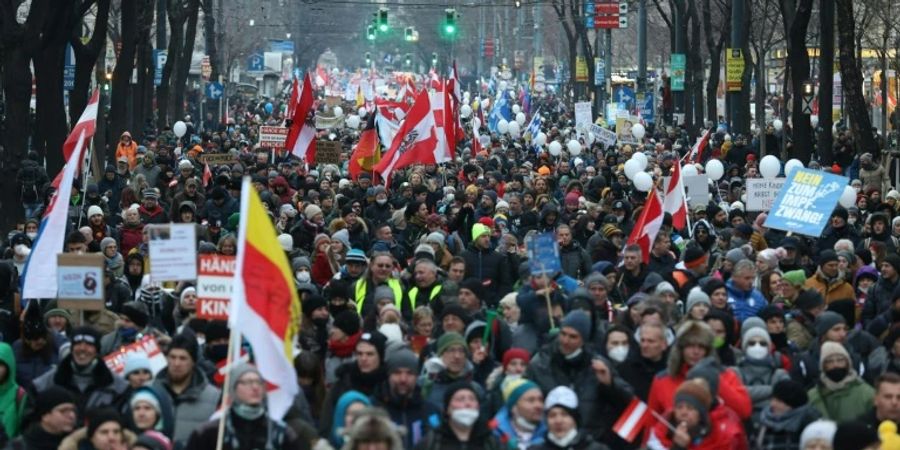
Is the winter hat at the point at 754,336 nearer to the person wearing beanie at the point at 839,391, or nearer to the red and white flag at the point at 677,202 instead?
the person wearing beanie at the point at 839,391

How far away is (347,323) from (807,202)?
22.0ft

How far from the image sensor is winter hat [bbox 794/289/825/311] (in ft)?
46.5

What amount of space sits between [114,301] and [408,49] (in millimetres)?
167706

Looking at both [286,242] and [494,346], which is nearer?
[494,346]

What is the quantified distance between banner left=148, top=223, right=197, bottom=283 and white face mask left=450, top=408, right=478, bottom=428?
3.98m

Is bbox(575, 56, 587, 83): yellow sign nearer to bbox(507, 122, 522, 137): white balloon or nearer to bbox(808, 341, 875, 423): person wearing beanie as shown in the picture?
bbox(507, 122, 522, 137): white balloon

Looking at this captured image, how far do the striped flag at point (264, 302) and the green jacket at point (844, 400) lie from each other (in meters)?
2.80

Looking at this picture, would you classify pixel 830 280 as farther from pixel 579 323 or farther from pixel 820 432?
pixel 820 432

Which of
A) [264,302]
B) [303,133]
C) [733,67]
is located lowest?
[303,133]

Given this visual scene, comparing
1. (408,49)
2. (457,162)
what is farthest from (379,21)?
(408,49)

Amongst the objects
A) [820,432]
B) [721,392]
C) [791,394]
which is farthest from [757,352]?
[820,432]

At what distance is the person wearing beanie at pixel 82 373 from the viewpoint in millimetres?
11562

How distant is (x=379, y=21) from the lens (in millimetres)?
60938

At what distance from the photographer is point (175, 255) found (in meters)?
13.4
